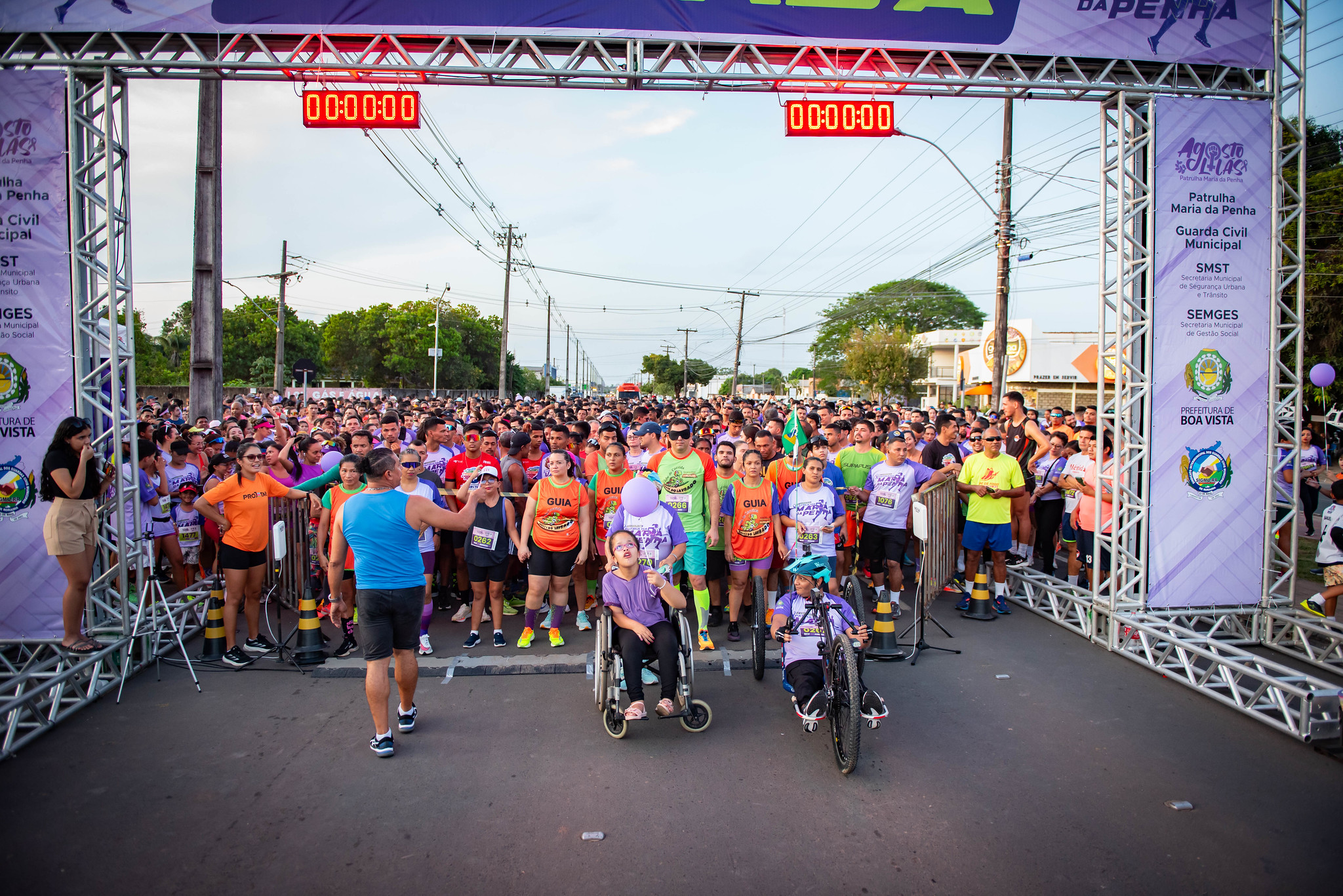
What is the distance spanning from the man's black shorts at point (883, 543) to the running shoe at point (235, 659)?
232 inches

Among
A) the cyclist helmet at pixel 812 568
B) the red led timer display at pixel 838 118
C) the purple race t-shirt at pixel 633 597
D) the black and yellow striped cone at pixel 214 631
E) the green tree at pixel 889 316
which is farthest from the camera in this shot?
the green tree at pixel 889 316

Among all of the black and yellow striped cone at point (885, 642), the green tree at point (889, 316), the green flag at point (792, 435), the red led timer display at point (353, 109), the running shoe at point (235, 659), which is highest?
the green tree at point (889, 316)

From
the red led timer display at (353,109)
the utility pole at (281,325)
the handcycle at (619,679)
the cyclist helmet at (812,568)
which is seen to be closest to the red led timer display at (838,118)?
the red led timer display at (353,109)

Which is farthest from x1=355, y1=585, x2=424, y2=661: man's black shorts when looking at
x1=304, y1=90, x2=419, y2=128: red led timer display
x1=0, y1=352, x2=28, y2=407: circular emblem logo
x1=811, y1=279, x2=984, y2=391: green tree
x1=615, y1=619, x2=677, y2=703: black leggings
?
x1=811, y1=279, x2=984, y2=391: green tree

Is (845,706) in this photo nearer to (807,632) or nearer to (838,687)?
(838,687)

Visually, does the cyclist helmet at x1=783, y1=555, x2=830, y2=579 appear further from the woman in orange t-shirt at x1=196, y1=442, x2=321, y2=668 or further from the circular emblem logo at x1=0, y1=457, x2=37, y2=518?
the circular emblem logo at x1=0, y1=457, x2=37, y2=518

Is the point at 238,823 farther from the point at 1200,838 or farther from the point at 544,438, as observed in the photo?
the point at 544,438

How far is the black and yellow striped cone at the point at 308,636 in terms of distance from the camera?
19.9 feet

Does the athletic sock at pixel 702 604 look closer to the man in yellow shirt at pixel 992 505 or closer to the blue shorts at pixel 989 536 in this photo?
the man in yellow shirt at pixel 992 505

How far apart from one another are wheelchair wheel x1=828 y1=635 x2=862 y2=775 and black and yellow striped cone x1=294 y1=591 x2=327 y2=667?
14.4 ft

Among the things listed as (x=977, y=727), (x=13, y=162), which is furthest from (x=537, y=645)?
(x=13, y=162)

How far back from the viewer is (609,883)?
3.33m

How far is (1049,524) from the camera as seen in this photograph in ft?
29.1

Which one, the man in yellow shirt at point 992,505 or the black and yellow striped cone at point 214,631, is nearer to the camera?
the black and yellow striped cone at point 214,631
